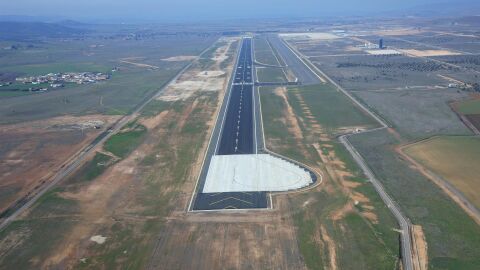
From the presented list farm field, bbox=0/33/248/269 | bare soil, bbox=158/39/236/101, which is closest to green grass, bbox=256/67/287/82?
bare soil, bbox=158/39/236/101

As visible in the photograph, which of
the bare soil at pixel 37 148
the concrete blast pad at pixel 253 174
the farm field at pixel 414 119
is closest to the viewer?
the farm field at pixel 414 119

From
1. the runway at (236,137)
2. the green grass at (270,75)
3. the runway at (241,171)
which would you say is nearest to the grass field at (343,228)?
the runway at (241,171)

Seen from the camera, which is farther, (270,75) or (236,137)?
(270,75)

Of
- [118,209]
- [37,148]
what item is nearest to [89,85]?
[37,148]

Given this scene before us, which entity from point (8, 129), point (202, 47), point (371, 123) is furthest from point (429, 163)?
point (202, 47)

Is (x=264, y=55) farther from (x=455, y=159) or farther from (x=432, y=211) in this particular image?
(x=432, y=211)

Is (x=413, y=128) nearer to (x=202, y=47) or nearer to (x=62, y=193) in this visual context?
(x=62, y=193)

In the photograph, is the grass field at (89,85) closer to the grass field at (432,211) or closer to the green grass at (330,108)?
the green grass at (330,108)
